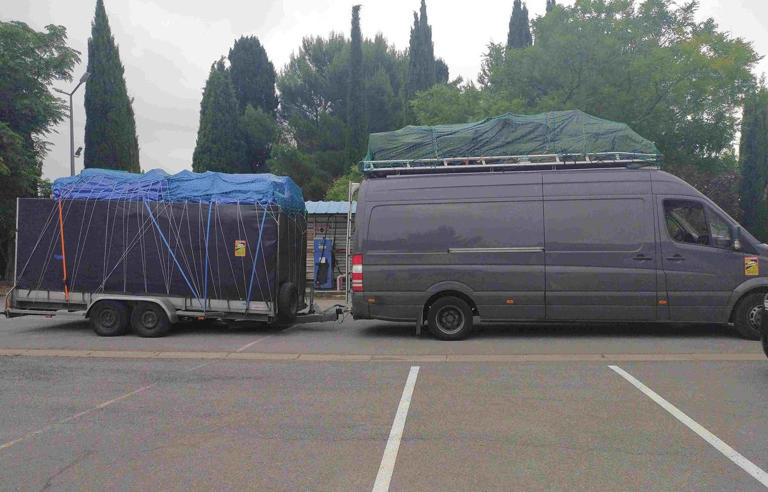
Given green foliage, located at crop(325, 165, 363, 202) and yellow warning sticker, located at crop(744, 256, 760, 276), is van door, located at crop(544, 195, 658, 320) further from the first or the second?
green foliage, located at crop(325, 165, 363, 202)

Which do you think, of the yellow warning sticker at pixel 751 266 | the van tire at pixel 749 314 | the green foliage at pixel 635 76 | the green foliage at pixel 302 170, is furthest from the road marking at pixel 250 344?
the green foliage at pixel 302 170

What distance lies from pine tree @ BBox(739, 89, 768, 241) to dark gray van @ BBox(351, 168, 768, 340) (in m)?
28.0

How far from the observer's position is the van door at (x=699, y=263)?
32.2ft

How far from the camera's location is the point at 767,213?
34.3 meters

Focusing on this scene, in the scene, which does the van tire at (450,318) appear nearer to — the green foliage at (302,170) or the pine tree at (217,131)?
the green foliage at (302,170)

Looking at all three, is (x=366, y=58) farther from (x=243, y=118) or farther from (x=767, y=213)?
(x=767, y=213)

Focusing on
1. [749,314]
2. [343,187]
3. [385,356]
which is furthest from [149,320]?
[343,187]

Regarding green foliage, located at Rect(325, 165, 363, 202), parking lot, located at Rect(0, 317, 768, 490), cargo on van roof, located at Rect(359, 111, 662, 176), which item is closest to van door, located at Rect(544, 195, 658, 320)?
parking lot, located at Rect(0, 317, 768, 490)

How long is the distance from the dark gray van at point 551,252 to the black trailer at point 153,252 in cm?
177

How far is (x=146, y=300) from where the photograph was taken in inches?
429

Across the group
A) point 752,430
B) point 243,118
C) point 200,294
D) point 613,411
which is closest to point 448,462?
point 613,411

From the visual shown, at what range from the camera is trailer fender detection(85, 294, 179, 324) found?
10.8m

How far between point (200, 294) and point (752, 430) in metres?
8.45

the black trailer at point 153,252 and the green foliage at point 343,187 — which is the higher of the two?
the green foliage at point 343,187
